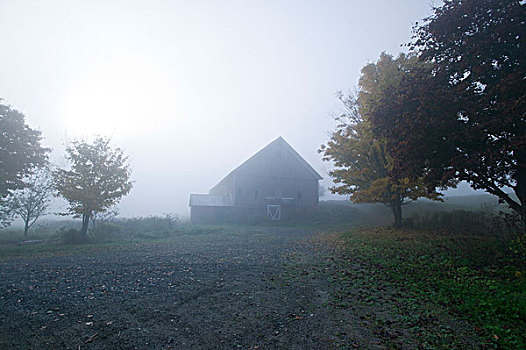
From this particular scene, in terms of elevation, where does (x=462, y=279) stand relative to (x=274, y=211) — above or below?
below

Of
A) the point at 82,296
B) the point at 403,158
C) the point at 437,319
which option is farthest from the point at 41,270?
the point at 403,158

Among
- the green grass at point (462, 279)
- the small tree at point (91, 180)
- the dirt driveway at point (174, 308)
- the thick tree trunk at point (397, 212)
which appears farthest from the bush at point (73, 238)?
the thick tree trunk at point (397, 212)

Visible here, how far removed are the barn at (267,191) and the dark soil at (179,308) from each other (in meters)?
20.3

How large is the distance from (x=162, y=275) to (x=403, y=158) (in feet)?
25.0

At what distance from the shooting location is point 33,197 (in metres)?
17.8

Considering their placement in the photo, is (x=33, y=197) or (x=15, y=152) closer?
(x=15, y=152)

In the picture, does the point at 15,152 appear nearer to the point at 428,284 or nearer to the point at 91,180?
the point at 91,180

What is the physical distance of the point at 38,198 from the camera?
58.9ft

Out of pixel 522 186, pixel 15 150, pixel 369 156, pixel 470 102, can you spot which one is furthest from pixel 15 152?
pixel 522 186

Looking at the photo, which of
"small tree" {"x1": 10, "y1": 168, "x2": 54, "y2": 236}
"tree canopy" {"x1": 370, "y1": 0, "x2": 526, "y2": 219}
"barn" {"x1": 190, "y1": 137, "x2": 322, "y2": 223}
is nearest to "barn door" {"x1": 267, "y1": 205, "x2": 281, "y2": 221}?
"barn" {"x1": 190, "y1": 137, "x2": 322, "y2": 223}

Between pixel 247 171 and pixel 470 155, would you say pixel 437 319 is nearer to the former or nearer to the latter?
pixel 470 155

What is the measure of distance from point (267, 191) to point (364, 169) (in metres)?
17.0

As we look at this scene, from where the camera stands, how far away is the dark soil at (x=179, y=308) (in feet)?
11.8

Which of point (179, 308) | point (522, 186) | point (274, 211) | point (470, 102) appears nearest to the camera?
point (179, 308)
